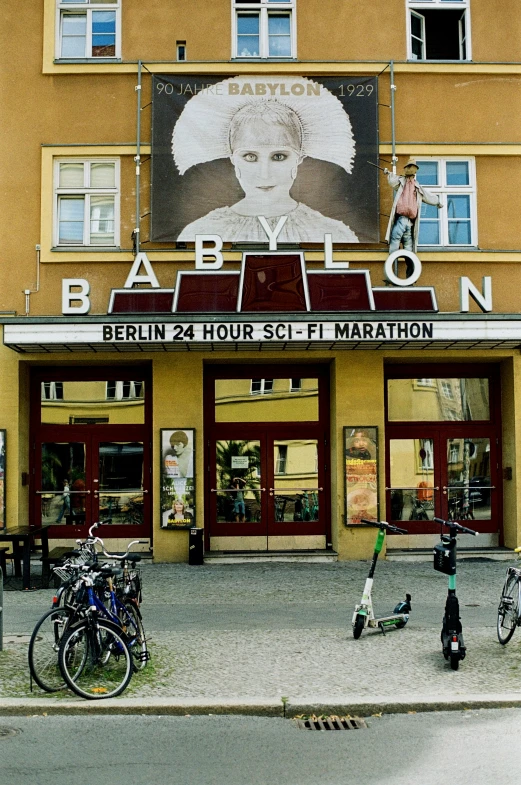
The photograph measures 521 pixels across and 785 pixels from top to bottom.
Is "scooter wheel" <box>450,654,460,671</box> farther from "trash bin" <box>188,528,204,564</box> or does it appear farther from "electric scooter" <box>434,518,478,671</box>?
"trash bin" <box>188,528,204,564</box>

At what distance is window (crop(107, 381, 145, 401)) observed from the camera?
1686 cm

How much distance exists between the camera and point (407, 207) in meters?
16.0

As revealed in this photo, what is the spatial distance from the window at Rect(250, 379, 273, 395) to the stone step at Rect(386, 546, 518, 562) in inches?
145

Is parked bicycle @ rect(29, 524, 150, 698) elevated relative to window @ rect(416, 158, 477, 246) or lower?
lower

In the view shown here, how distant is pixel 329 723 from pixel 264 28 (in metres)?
13.4

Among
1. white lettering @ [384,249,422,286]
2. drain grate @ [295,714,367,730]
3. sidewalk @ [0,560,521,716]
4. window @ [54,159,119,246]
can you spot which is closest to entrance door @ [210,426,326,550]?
sidewalk @ [0,560,521,716]

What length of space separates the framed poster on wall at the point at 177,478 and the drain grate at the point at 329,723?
871 centimetres

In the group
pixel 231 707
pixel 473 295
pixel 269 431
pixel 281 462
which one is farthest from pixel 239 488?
pixel 231 707

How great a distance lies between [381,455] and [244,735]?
967 cm

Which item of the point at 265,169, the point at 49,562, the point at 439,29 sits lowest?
the point at 49,562

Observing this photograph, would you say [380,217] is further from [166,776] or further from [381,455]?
[166,776]

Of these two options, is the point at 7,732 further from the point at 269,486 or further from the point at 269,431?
the point at 269,431

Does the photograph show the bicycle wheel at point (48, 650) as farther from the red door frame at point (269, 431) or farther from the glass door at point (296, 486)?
the glass door at point (296, 486)

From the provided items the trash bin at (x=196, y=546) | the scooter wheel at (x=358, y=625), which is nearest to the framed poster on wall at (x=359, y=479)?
the trash bin at (x=196, y=546)
